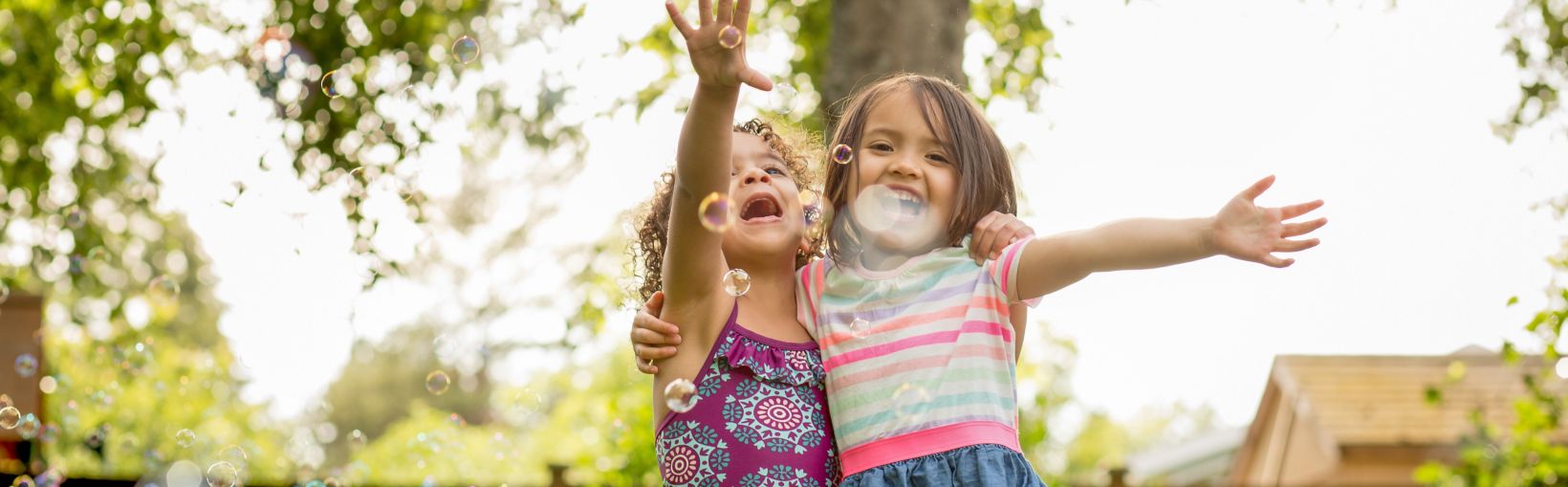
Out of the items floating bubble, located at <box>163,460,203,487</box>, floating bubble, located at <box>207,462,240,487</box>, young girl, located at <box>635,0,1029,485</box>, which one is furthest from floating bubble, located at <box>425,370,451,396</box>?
young girl, located at <box>635,0,1029,485</box>

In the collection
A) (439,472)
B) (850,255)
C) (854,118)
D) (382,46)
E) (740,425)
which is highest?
(439,472)

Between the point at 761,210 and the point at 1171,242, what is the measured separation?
0.72 meters

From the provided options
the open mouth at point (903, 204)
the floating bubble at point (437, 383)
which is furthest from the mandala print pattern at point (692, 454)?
the floating bubble at point (437, 383)

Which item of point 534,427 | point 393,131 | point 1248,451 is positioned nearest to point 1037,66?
point 393,131

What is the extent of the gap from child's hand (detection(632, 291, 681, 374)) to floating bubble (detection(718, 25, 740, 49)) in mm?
540

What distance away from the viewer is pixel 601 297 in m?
6.53

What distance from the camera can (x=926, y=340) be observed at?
6.97 ft

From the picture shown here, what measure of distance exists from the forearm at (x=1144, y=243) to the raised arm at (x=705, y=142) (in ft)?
1.77

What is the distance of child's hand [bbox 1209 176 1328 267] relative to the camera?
1.84 m

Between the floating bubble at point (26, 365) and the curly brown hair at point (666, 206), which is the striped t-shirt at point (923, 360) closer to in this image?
the curly brown hair at point (666, 206)

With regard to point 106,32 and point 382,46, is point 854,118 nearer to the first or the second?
point 382,46

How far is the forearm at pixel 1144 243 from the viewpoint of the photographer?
74.6 inches

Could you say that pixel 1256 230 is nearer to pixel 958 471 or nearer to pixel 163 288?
pixel 958 471

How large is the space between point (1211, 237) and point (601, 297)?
490 cm
